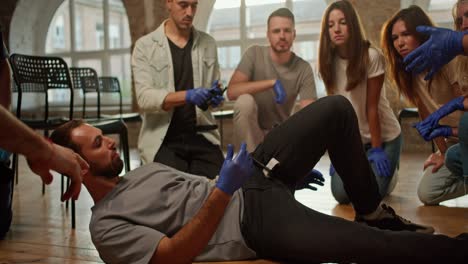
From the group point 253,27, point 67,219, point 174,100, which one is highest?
point 253,27

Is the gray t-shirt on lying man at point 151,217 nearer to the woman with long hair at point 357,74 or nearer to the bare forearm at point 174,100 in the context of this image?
the bare forearm at point 174,100

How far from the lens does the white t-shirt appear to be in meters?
2.43

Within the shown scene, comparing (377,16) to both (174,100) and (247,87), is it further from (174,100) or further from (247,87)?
(174,100)

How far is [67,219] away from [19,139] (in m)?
1.49

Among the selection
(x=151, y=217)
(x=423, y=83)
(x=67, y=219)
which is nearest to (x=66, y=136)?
(x=151, y=217)

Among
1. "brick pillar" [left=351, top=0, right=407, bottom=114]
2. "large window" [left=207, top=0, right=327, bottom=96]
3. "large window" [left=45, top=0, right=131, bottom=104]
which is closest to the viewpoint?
"brick pillar" [left=351, top=0, right=407, bottom=114]

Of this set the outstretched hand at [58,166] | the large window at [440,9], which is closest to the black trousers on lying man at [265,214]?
the outstretched hand at [58,166]

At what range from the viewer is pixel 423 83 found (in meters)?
2.30

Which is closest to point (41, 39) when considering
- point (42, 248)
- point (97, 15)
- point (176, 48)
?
point (97, 15)

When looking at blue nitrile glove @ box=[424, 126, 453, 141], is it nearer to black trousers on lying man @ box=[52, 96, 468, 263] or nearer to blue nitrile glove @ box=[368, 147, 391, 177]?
blue nitrile glove @ box=[368, 147, 391, 177]

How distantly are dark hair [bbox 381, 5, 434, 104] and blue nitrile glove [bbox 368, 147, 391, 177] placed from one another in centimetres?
30

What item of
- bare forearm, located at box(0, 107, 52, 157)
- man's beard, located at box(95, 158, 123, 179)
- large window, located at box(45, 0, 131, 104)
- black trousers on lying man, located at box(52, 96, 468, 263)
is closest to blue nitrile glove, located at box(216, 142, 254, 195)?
black trousers on lying man, located at box(52, 96, 468, 263)

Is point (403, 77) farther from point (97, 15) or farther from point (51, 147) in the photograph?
point (97, 15)

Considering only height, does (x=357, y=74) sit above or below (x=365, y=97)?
above
